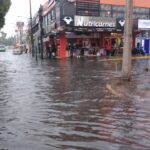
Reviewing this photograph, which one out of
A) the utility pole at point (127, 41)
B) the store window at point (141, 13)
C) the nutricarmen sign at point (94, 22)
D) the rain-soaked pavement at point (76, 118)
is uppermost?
the store window at point (141, 13)

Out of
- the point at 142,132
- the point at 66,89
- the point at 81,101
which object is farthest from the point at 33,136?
the point at 66,89

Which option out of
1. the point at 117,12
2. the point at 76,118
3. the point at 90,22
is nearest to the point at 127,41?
the point at 76,118

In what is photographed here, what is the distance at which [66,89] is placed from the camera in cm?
1600

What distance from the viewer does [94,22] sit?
156 feet

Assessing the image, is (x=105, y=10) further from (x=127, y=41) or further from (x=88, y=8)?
(x=127, y=41)

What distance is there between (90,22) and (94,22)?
1.77 ft

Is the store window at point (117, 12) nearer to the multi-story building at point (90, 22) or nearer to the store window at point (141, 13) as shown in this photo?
the multi-story building at point (90, 22)

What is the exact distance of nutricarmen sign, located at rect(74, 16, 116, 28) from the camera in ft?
152

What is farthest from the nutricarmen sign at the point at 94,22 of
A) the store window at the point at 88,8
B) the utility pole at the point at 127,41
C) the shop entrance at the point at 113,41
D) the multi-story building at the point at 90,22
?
the utility pole at the point at 127,41

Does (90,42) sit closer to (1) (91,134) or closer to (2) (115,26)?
(2) (115,26)

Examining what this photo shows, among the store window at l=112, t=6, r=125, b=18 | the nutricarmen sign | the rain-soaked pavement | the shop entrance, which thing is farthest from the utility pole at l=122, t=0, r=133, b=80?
the shop entrance

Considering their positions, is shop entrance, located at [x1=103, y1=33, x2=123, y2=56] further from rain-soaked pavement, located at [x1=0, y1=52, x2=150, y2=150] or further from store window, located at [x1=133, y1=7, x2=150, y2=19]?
rain-soaked pavement, located at [x1=0, y1=52, x2=150, y2=150]

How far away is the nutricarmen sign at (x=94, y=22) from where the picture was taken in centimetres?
4644

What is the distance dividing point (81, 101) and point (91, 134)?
14.4ft
